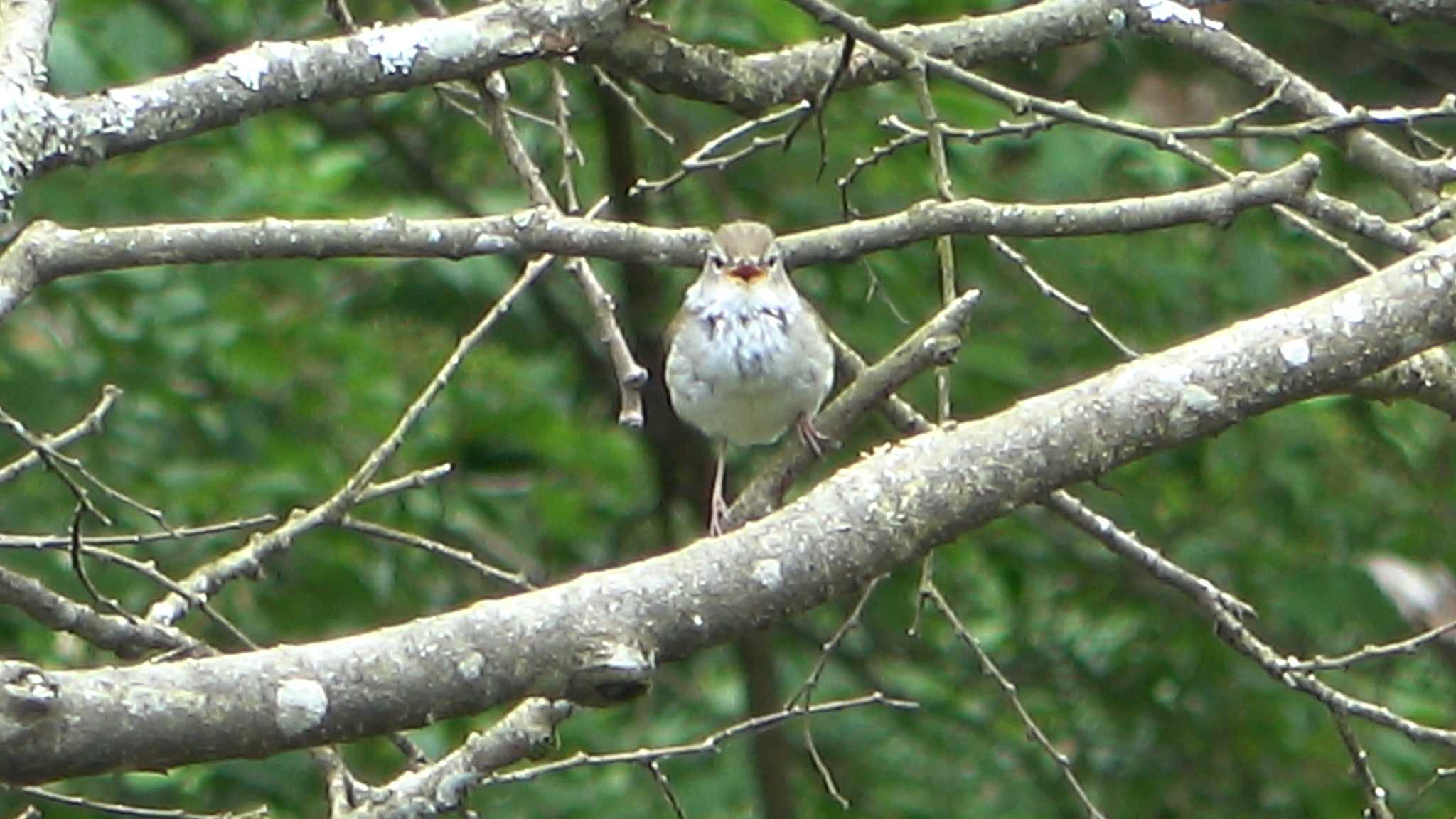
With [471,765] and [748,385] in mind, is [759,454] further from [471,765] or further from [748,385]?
[471,765]

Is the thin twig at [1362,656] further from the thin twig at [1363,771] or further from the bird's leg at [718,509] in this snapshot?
the bird's leg at [718,509]

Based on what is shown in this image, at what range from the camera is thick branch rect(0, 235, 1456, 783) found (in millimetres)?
1936

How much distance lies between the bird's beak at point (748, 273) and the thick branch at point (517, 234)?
827 millimetres

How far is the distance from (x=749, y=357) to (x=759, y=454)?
6.08 ft

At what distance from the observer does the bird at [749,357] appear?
429 cm

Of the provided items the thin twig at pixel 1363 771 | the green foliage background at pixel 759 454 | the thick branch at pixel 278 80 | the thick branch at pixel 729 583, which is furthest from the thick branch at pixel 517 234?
the green foliage background at pixel 759 454

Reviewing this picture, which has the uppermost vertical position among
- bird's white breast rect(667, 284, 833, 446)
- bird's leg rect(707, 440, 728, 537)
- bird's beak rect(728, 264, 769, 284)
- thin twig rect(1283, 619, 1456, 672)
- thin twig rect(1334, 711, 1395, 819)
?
bird's beak rect(728, 264, 769, 284)

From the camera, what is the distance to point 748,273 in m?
4.23

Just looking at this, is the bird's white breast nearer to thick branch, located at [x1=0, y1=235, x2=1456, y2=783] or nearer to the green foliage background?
the green foliage background

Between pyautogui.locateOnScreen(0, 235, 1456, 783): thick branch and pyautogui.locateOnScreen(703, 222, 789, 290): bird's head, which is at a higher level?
pyautogui.locateOnScreen(703, 222, 789, 290): bird's head

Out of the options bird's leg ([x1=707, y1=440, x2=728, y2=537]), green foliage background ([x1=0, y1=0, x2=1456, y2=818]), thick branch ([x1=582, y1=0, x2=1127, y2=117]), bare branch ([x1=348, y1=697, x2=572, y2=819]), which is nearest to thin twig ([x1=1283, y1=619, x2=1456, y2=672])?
bird's leg ([x1=707, y1=440, x2=728, y2=537])

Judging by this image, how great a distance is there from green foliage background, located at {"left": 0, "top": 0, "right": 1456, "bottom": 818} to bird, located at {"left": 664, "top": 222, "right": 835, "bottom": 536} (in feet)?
2.79

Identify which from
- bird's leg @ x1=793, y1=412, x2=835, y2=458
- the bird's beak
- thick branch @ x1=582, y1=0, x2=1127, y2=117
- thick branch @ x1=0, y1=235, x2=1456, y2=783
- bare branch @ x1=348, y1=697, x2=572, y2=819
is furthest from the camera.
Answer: the bird's beak

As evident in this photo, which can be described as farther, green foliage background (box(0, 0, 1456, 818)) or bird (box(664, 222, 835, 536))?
green foliage background (box(0, 0, 1456, 818))
